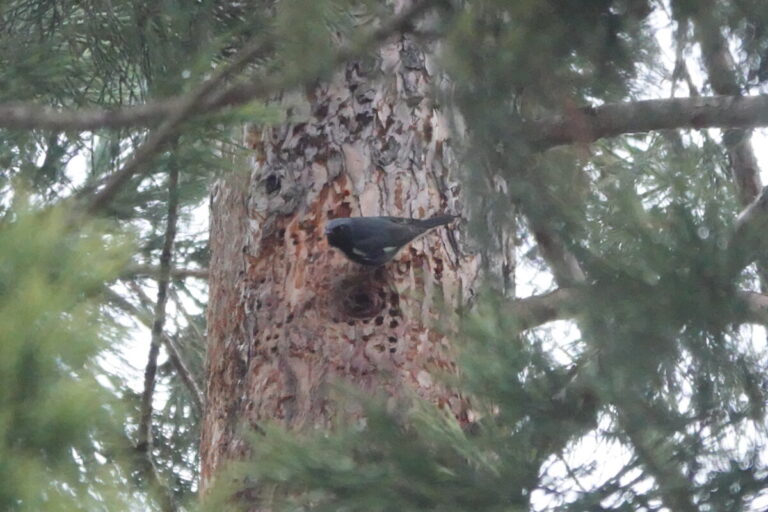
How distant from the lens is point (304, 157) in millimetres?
3453

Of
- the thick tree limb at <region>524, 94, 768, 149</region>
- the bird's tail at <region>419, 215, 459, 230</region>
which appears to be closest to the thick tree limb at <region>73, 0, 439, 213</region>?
the thick tree limb at <region>524, 94, 768, 149</region>

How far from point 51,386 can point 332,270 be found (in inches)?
77.0

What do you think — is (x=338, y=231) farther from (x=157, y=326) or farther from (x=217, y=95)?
(x=217, y=95)

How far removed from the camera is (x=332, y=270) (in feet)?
10.8

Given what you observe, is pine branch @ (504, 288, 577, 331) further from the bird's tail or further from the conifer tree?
the bird's tail

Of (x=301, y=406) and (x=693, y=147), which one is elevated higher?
(x=693, y=147)

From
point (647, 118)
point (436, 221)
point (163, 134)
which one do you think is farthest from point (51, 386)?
point (647, 118)

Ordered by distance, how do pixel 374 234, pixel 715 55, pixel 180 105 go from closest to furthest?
pixel 180 105 → pixel 715 55 → pixel 374 234

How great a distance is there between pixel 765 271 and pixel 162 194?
62.7 inches

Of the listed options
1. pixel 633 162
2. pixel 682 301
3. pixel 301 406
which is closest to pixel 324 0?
pixel 682 301

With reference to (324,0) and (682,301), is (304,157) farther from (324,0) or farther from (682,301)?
(682,301)

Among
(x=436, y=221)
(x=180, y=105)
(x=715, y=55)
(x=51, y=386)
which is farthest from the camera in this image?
(x=436, y=221)

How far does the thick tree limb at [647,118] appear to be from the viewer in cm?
273

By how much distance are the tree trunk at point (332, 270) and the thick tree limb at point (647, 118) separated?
472 mm
